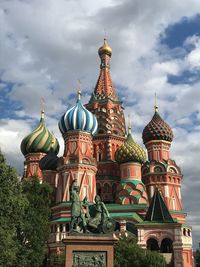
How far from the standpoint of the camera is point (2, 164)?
21781 millimetres

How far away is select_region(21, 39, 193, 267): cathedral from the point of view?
116ft

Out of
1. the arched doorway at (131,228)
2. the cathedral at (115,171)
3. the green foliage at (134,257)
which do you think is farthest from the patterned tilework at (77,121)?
the green foliage at (134,257)

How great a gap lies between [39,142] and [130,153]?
14.7 metres

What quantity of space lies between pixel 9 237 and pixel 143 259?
10047 millimetres

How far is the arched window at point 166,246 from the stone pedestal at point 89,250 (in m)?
17.8

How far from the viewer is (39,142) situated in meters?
53.6

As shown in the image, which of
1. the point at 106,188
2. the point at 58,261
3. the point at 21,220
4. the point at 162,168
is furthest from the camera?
the point at 106,188

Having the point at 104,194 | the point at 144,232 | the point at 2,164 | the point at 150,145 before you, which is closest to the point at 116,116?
the point at 150,145

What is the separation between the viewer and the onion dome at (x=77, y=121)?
43562 millimetres

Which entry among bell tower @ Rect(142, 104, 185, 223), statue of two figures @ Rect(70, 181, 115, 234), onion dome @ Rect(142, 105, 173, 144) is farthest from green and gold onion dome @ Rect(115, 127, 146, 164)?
statue of two figures @ Rect(70, 181, 115, 234)

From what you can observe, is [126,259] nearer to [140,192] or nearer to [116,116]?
[140,192]

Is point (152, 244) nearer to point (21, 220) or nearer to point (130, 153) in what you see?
point (130, 153)

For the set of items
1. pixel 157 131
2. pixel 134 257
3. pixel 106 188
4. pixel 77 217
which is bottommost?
pixel 134 257

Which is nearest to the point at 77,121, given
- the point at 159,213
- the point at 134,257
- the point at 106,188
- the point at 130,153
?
the point at 130,153
